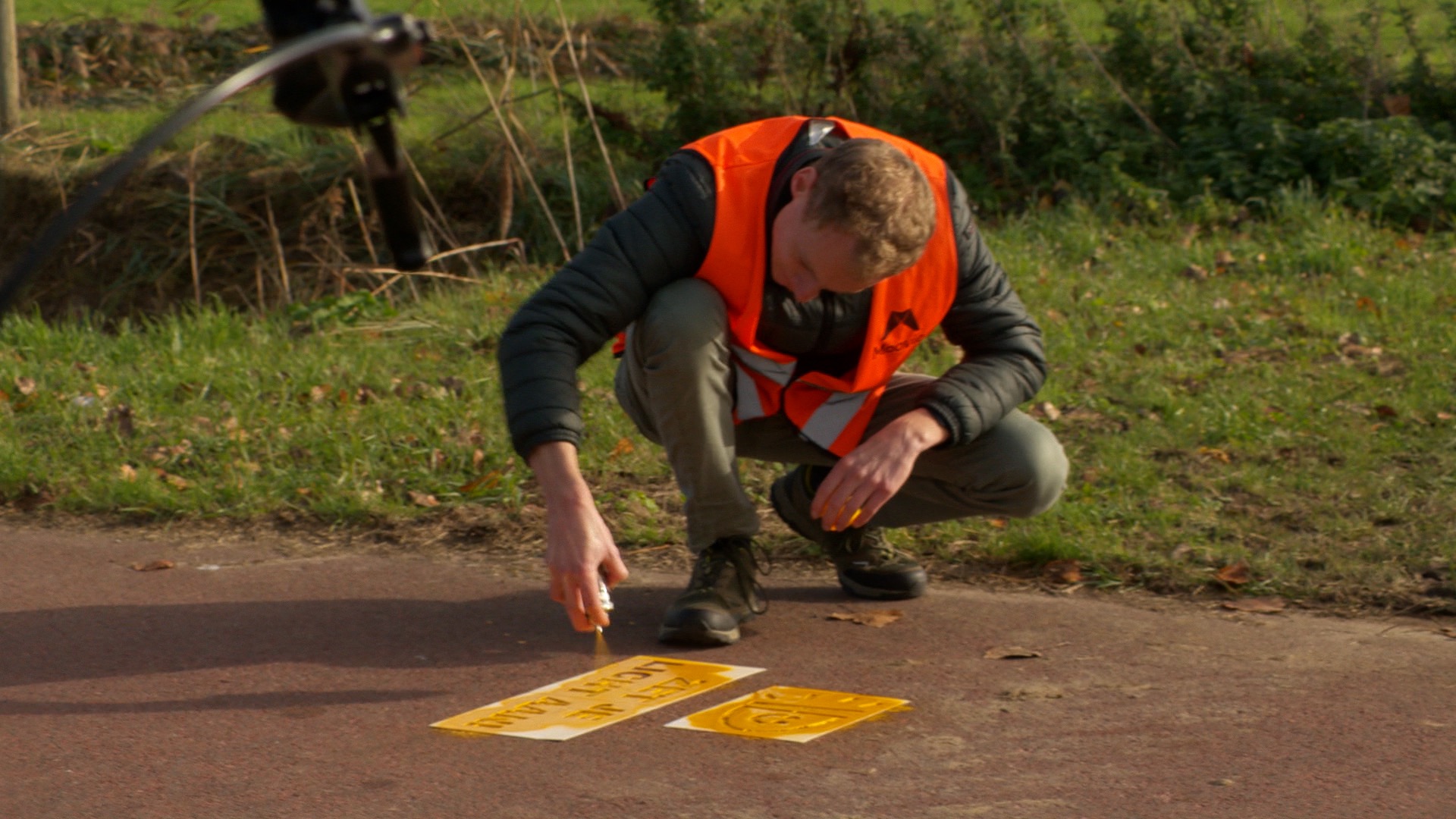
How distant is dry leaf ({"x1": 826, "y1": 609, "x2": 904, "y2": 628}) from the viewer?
4102 millimetres

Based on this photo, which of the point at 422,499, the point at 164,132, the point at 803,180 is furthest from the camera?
the point at 422,499

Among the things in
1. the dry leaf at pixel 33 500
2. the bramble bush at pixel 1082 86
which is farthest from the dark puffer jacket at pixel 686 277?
the bramble bush at pixel 1082 86

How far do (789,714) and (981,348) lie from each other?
45.2 inches

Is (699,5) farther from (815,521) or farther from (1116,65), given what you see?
(815,521)

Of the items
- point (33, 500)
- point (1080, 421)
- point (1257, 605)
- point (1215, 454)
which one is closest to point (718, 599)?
point (1257, 605)

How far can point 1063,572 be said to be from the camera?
4.47m

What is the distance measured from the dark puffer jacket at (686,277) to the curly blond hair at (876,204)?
11.2 inches

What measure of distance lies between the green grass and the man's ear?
1.44 meters

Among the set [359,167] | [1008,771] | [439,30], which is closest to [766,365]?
[1008,771]

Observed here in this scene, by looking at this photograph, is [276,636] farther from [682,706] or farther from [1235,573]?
[1235,573]

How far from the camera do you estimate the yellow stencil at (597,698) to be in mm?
3398

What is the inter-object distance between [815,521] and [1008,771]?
1.37 meters

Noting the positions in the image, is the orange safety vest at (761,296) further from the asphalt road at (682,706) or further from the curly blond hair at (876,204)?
the asphalt road at (682,706)

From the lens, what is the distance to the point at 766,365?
400cm
